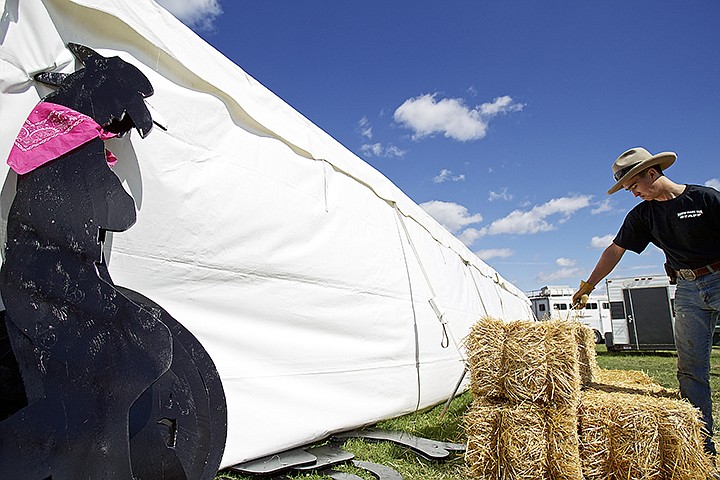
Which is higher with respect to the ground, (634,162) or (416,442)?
(634,162)

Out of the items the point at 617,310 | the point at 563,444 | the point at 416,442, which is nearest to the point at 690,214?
the point at 563,444

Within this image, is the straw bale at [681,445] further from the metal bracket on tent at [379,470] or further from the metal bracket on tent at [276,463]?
the metal bracket on tent at [276,463]

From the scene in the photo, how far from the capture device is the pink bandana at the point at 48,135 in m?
1.41

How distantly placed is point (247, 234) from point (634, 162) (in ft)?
8.08

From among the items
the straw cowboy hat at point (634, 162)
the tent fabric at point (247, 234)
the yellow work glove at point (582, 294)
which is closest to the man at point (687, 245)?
the straw cowboy hat at point (634, 162)

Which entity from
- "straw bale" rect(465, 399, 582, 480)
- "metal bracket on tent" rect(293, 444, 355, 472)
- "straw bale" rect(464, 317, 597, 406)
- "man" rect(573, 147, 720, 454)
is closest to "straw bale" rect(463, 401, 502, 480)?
"straw bale" rect(465, 399, 582, 480)

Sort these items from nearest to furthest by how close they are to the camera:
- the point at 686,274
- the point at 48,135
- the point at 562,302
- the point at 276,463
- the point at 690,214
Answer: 1. the point at 48,135
2. the point at 276,463
3. the point at 690,214
4. the point at 686,274
5. the point at 562,302

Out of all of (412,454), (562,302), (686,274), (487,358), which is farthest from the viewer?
(562,302)

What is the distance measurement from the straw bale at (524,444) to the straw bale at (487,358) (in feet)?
0.36

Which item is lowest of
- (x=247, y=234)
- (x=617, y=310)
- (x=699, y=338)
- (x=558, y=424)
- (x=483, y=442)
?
(x=483, y=442)

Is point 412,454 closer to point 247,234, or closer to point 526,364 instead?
point 526,364

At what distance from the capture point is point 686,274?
321 centimetres

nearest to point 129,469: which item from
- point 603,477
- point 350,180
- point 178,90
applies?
point 178,90

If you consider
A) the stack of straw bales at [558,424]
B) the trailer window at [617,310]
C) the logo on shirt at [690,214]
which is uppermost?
the trailer window at [617,310]
